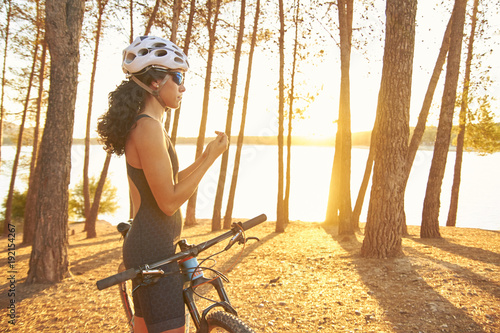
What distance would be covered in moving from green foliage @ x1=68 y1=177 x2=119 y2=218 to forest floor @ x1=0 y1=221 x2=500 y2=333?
32144 millimetres

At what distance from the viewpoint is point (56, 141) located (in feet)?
21.9

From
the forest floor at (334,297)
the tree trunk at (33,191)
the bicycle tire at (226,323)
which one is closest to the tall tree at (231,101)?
the tree trunk at (33,191)

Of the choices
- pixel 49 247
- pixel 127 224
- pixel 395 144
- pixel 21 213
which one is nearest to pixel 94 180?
pixel 21 213

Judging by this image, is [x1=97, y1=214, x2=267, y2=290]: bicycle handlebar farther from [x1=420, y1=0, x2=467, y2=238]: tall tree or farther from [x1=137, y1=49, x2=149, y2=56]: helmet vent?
[x1=420, y1=0, x2=467, y2=238]: tall tree

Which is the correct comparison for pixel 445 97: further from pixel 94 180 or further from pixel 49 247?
pixel 94 180

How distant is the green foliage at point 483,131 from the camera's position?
19.0 metres

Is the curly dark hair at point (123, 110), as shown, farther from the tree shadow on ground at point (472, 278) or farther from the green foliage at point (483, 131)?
the green foliage at point (483, 131)

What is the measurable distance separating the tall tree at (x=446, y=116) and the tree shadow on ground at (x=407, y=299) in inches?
192

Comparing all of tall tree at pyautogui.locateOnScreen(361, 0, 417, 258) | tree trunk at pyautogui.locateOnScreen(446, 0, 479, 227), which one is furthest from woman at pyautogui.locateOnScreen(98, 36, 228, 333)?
tree trunk at pyautogui.locateOnScreen(446, 0, 479, 227)

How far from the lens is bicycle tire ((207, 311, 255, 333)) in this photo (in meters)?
1.89

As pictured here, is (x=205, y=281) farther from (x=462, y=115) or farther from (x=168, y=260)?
(x=462, y=115)

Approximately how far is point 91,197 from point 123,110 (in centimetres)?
4034

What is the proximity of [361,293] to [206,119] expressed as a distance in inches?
533

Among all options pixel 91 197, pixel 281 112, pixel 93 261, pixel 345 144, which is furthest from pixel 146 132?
pixel 91 197
